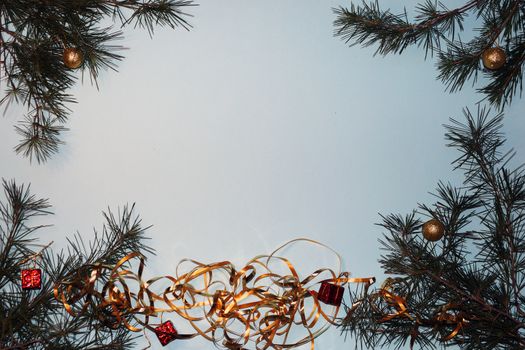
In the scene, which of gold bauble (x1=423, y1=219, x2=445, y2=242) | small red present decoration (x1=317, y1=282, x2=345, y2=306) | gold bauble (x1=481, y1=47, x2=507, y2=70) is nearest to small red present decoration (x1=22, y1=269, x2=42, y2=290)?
small red present decoration (x1=317, y1=282, x2=345, y2=306)

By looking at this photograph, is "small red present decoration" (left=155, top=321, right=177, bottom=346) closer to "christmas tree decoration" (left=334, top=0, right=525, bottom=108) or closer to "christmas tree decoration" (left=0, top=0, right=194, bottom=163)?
"christmas tree decoration" (left=0, top=0, right=194, bottom=163)

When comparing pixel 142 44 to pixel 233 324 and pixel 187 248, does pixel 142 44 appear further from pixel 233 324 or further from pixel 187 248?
pixel 233 324

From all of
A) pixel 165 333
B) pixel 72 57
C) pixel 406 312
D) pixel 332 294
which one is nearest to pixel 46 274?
pixel 165 333

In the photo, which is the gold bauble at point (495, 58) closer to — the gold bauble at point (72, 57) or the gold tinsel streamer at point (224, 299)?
the gold tinsel streamer at point (224, 299)

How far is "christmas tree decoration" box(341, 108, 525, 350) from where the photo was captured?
95cm

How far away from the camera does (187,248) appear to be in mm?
1095

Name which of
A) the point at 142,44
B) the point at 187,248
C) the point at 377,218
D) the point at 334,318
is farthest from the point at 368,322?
the point at 142,44

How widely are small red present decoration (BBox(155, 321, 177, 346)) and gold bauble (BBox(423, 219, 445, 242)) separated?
45 centimetres

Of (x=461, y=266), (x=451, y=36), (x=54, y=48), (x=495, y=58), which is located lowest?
(x=461, y=266)

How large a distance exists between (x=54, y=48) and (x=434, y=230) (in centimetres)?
67

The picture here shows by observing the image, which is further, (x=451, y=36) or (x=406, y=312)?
(x=451, y=36)

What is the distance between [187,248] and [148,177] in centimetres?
14

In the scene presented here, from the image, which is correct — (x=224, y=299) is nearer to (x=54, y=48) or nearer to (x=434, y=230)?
(x=434, y=230)

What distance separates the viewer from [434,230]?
1020 millimetres
